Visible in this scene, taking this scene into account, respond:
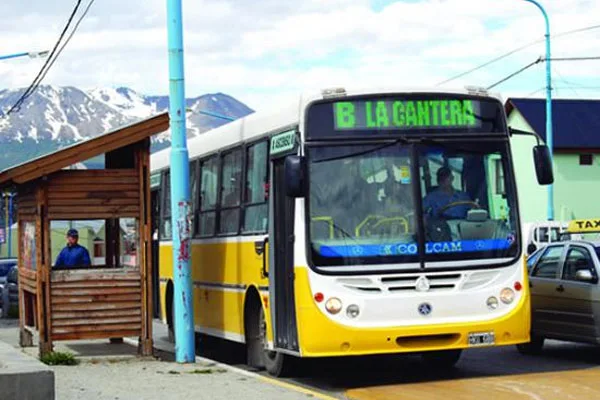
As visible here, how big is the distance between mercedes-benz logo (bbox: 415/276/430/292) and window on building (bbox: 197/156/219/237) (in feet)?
14.8

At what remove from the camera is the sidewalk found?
509 inches

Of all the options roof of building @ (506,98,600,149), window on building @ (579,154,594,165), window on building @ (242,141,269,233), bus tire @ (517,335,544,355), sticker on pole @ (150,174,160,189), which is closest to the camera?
window on building @ (242,141,269,233)

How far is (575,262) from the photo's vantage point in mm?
16766

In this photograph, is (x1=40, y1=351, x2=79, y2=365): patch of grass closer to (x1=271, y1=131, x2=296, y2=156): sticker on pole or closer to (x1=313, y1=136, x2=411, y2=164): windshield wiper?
(x1=271, y1=131, x2=296, y2=156): sticker on pole

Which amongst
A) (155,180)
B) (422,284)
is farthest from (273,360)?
(155,180)

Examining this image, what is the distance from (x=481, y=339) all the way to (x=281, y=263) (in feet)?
7.42

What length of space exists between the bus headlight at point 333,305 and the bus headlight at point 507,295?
175cm

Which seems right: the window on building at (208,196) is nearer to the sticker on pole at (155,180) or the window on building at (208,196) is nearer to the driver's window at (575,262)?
the sticker on pole at (155,180)

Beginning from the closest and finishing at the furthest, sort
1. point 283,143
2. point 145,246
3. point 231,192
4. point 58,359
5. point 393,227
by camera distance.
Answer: point 393,227, point 283,143, point 58,359, point 231,192, point 145,246

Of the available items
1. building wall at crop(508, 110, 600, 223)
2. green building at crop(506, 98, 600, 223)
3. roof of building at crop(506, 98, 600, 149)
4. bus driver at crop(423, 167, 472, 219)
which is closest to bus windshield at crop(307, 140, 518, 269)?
bus driver at crop(423, 167, 472, 219)

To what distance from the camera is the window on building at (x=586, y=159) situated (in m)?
62.0

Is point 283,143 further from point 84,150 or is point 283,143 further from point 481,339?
point 84,150

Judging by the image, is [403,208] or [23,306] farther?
[23,306]

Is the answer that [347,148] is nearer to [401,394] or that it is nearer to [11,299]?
[401,394]
